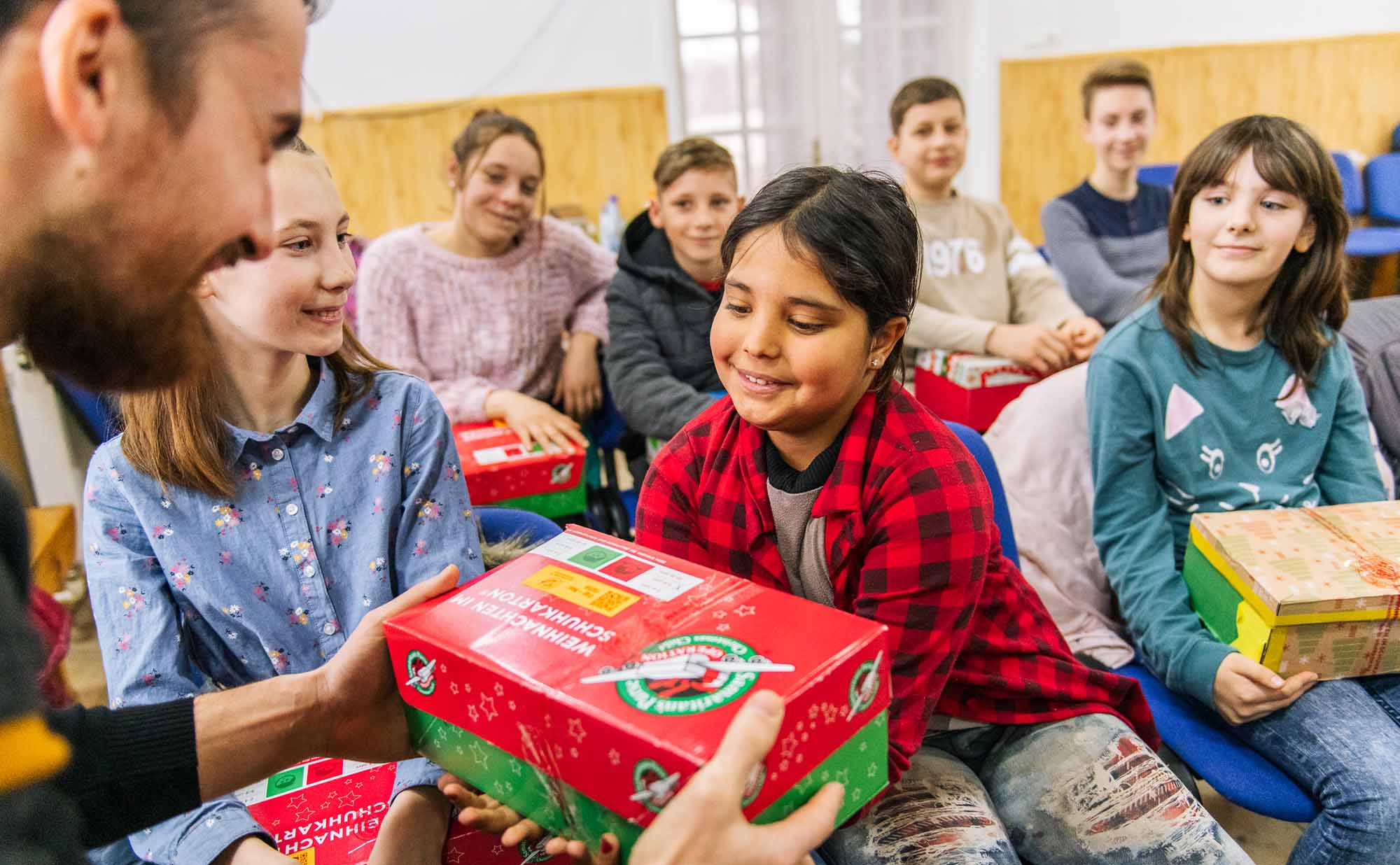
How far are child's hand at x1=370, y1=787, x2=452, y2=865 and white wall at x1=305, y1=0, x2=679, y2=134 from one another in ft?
13.2

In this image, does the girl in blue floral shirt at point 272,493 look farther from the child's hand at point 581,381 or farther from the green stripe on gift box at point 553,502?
the child's hand at point 581,381

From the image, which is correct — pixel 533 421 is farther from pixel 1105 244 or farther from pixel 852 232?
pixel 1105 244

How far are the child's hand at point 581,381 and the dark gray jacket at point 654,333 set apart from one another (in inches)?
4.0

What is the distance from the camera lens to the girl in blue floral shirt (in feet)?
3.62

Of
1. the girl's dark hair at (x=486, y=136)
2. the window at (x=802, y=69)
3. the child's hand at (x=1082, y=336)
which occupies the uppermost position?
the window at (x=802, y=69)

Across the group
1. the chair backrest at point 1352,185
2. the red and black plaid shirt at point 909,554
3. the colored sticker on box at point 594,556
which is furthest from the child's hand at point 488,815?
the chair backrest at point 1352,185

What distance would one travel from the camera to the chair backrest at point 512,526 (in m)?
1.41

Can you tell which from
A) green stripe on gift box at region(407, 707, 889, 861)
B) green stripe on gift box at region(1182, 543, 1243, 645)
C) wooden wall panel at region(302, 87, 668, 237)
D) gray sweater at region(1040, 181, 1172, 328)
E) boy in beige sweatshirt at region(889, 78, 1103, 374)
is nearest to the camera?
green stripe on gift box at region(407, 707, 889, 861)

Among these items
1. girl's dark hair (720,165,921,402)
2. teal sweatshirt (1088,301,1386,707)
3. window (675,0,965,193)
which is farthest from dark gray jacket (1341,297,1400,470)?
window (675,0,965,193)

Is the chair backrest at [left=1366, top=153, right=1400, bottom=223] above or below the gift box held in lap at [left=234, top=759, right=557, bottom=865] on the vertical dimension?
above

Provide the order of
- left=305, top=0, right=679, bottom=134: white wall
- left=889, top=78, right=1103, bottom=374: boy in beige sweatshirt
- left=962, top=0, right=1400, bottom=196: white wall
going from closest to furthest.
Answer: left=889, top=78, right=1103, bottom=374: boy in beige sweatshirt < left=305, top=0, right=679, bottom=134: white wall < left=962, top=0, right=1400, bottom=196: white wall

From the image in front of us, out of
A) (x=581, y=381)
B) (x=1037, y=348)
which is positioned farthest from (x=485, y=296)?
(x=1037, y=348)

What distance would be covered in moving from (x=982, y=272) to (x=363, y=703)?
228cm

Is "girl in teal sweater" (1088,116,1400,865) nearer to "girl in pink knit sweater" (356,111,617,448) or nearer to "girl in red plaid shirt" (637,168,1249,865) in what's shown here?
"girl in red plaid shirt" (637,168,1249,865)
